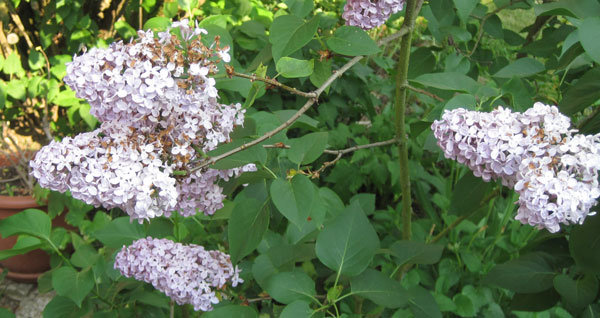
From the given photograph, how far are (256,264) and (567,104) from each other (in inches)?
27.1

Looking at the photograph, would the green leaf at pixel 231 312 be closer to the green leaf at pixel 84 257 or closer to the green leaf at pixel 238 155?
the green leaf at pixel 238 155

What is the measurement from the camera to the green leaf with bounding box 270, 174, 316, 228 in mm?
810

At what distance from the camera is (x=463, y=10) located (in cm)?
88

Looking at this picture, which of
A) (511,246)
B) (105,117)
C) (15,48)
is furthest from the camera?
(15,48)

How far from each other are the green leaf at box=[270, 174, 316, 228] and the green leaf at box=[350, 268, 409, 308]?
262 millimetres

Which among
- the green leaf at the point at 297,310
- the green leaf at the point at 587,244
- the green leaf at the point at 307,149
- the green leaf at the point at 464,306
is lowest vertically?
the green leaf at the point at 464,306

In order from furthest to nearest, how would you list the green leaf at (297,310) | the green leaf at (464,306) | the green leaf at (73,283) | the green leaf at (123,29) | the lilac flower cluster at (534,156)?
the green leaf at (123,29) → the green leaf at (464,306) → the green leaf at (73,283) → the green leaf at (297,310) → the lilac flower cluster at (534,156)

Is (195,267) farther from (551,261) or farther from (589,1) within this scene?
(589,1)

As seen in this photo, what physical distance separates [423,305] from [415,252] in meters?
0.11

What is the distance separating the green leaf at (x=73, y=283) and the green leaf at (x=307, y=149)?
1.86 ft

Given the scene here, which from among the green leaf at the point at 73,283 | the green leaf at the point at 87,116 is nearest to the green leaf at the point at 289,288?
the green leaf at the point at 73,283

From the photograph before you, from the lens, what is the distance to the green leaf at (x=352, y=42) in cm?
90

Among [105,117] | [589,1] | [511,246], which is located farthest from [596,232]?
[511,246]

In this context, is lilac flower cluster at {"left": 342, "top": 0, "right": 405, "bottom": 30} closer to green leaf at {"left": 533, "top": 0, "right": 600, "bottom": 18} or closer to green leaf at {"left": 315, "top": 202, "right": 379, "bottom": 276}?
green leaf at {"left": 533, "top": 0, "right": 600, "bottom": 18}
